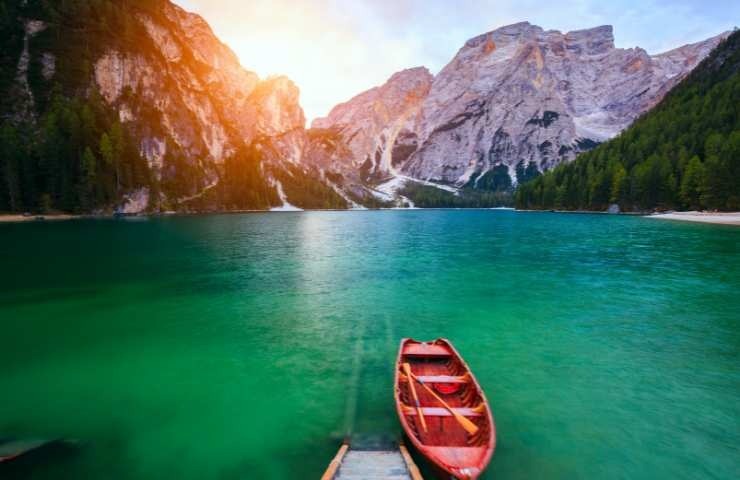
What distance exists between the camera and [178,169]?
187125 mm

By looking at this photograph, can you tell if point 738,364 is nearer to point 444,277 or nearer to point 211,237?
point 444,277

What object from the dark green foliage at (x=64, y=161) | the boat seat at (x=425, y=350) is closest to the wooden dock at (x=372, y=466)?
the boat seat at (x=425, y=350)

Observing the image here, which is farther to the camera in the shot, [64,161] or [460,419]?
[64,161]

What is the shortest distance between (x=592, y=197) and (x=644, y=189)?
1020 inches

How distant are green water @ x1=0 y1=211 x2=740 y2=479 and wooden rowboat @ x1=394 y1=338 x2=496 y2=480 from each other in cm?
149

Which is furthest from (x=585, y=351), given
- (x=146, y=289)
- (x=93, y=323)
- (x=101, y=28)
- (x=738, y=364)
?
(x=101, y=28)

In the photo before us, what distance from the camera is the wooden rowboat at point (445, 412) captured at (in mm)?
9391

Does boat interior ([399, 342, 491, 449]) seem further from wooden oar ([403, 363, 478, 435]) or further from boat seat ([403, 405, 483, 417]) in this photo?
wooden oar ([403, 363, 478, 435])

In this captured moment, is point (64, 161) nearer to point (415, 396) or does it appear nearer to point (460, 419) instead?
point (415, 396)

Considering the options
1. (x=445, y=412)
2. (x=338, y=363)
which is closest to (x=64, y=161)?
(x=338, y=363)

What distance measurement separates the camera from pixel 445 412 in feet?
38.3

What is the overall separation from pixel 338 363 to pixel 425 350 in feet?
16.6

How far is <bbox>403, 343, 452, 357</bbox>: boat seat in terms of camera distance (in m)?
16.5

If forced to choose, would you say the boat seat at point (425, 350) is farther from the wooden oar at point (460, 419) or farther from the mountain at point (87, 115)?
the mountain at point (87, 115)
